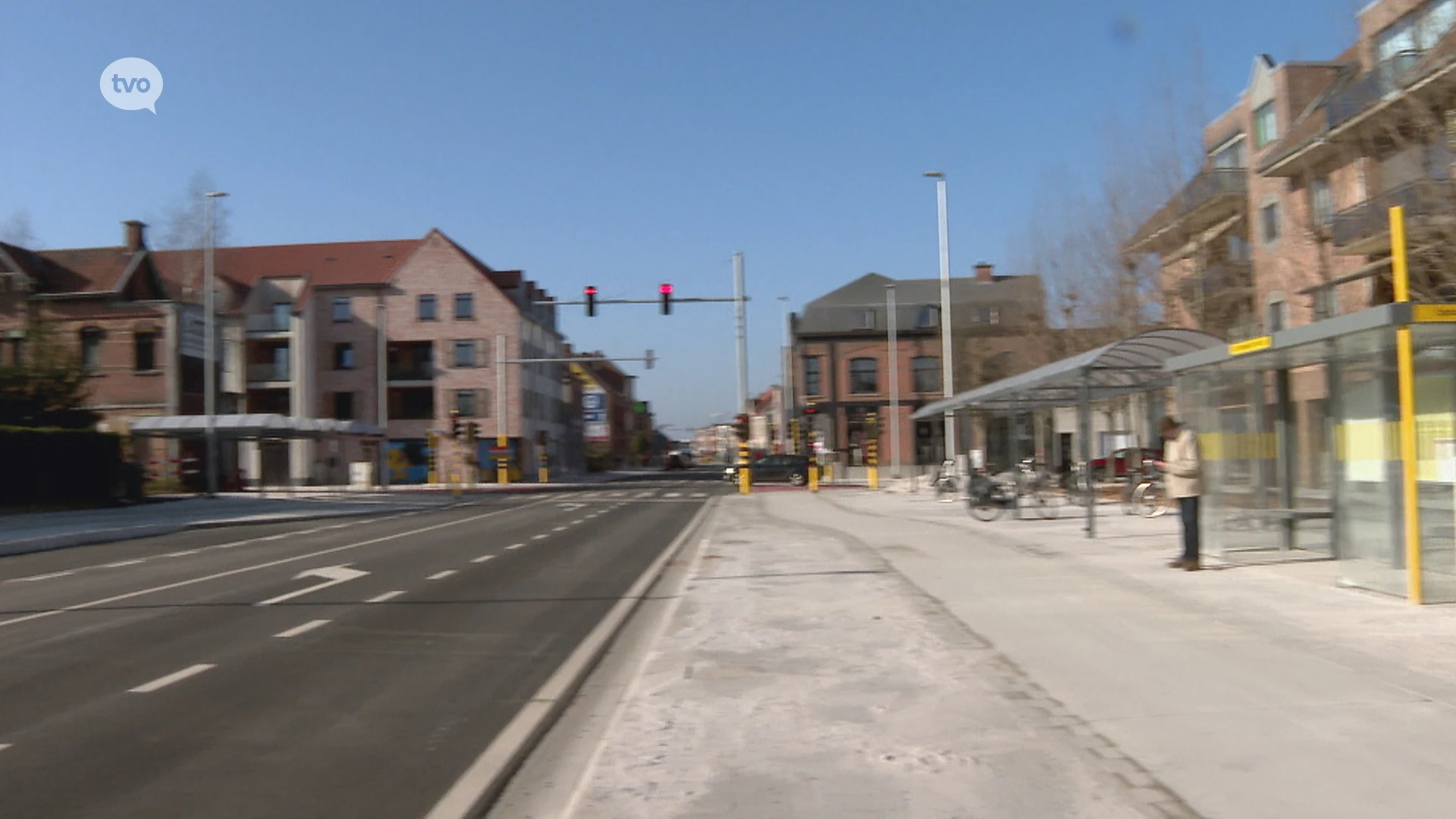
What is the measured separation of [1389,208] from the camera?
19.9 meters

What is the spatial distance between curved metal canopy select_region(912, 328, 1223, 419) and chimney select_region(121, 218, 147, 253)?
156 feet

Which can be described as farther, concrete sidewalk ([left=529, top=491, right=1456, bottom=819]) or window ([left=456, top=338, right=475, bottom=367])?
window ([left=456, top=338, right=475, bottom=367])

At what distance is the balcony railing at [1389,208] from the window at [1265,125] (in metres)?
6.99

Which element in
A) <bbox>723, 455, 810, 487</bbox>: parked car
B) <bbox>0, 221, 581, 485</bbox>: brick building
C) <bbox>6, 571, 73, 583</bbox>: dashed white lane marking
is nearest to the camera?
<bbox>6, 571, 73, 583</bbox>: dashed white lane marking

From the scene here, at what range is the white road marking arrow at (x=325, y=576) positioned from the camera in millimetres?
12135

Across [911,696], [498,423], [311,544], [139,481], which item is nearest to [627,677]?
[911,696]

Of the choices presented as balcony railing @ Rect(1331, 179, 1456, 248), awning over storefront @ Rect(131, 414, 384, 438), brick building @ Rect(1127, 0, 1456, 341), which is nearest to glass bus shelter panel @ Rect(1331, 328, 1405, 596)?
balcony railing @ Rect(1331, 179, 1456, 248)

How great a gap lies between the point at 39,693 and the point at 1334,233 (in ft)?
86.2

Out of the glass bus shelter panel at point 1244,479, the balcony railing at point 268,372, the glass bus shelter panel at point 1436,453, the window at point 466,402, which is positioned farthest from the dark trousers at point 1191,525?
the balcony railing at point 268,372

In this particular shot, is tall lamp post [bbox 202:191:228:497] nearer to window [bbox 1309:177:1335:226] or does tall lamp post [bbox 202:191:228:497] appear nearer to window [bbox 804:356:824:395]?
window [bbox 1309:177:1335:226]

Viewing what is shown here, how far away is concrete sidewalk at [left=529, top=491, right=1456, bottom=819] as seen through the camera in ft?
15.6

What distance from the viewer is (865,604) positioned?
10422 millimetres

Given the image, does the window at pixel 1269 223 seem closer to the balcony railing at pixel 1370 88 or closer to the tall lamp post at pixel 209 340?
the balcony railing at pixel 1370 88

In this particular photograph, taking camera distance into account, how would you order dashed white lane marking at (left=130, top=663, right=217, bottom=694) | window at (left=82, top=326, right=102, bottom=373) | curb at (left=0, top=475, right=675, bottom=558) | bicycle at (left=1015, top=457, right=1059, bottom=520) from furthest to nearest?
window at (left=82, top=326, right=102, bottom=373), bicycle at (left=1015, top=457, right=1059, bottom=520), curb at (left=0, top=475, right=675, bottom=558), dashed white lane marking at (left=130, top=663, right=217, bottom=694)
